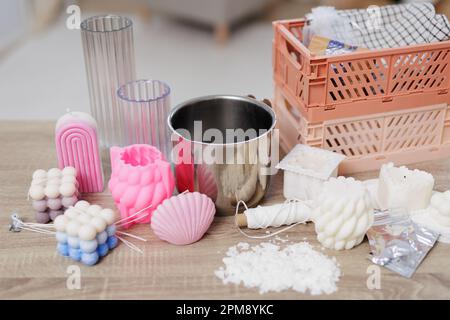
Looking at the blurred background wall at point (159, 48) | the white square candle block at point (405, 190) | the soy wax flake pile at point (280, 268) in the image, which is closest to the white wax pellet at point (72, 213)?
the soy wax flake pile at point (280, 268)

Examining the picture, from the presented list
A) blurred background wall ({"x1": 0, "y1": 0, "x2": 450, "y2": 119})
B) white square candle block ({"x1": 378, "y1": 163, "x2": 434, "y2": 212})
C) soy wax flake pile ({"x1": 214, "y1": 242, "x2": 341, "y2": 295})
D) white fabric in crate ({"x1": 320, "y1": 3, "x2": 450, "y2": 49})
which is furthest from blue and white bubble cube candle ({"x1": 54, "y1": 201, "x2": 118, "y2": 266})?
blurred background wall ({"x1": 0, "y1": 0, "x2": 450, "y2": 119})

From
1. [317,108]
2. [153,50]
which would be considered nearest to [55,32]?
[153,50]

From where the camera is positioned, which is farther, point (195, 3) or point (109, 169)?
point (195, 3)

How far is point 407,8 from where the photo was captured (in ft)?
3.66

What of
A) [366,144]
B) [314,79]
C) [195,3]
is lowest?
[195,3]

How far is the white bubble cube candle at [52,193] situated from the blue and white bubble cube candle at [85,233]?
0.05 m

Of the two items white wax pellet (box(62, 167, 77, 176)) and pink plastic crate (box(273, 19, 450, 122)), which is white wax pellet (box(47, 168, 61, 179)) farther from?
pink plastic crate (box(273, 19, 450, 122))

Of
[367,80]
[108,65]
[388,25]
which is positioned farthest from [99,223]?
[388,25]

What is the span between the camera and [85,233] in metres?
0.80

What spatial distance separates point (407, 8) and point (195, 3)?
2157mm

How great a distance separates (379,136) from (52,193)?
55 cm

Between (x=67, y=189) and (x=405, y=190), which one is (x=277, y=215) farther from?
(x=67, y=189)
